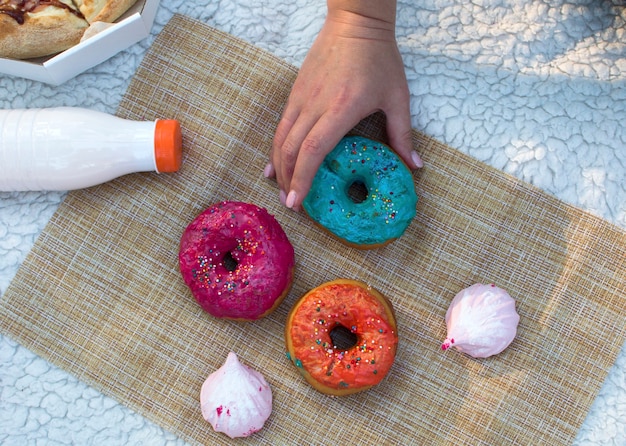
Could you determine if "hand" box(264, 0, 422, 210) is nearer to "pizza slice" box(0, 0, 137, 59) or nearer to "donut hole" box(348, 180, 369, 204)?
"donut hole" box(348, 180, 369, 204)

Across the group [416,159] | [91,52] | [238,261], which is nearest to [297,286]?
[238,261]

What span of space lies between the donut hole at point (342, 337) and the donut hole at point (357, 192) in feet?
0.49

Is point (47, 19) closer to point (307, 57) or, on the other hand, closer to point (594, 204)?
point (307, 57)

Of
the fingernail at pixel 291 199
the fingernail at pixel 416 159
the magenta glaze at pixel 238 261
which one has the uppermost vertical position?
the fingernail at pixel 416 159

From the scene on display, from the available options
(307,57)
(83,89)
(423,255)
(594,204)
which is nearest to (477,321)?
(423,255)

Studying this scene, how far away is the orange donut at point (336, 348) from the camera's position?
728 mm

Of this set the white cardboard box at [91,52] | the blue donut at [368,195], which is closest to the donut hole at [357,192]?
the blue donut at [368,195]

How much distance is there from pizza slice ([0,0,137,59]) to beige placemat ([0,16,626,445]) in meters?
0.08

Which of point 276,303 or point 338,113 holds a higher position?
point 338,113

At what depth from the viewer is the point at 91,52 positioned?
765 mm

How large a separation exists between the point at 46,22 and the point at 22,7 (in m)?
0.03

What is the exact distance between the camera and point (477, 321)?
745 mm

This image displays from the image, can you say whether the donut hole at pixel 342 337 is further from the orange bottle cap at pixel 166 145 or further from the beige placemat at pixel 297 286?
the orange bottle cap at pixel 166 145

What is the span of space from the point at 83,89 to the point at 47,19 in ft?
0.32
